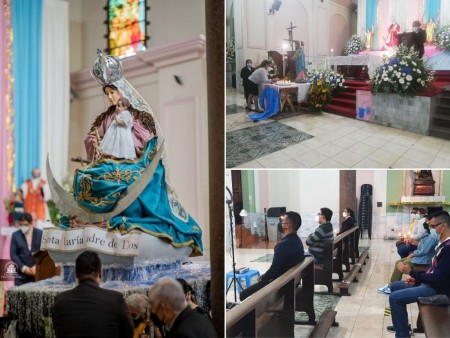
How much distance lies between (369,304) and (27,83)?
7376 mm

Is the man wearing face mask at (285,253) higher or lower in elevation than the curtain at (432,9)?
lower

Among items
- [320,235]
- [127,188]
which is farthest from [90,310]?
[320,235]

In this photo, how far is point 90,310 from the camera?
4.01 metres

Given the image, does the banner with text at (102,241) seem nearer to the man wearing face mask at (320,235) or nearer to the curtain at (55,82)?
the man wearing face mask at (320,235)

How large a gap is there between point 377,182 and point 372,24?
109 cm

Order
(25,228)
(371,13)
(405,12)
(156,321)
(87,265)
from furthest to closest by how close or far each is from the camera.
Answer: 1. (25,228)
2. (371,13)
3. (405,12)
4. (156,321)
5. (87,265)

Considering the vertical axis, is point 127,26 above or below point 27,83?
above

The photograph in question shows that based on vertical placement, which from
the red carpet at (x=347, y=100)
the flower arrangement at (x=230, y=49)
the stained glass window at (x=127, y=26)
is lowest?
the red carpet at (x=347, y=100)

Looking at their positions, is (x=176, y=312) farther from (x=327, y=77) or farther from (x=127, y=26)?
(x=127, y=26)

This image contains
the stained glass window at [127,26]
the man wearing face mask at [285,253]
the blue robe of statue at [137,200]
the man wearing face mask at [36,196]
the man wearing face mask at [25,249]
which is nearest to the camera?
the man wearing face mask at [285,253]

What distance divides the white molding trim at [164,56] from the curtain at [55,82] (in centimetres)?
196

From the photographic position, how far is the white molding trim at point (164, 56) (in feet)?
26.9

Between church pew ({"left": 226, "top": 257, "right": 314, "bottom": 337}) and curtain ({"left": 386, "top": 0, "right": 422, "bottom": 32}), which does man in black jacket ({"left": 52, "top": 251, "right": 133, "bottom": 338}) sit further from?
curtain ({"left": 386, "top": 0, "right": 422, "bottom": 32})

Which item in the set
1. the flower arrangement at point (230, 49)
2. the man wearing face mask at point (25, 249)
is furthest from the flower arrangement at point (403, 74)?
the man wearing face mask at point (25, 249)
